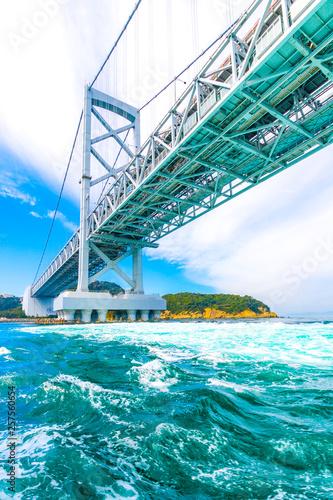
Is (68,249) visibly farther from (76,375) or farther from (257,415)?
(257,415)

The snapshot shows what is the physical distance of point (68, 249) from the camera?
148 feet

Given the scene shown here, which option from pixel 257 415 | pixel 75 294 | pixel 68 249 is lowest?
pixel 257 415

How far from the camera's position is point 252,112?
46.5 feet

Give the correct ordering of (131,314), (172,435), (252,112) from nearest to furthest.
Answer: (172,435) < (252,112) < (131,314)

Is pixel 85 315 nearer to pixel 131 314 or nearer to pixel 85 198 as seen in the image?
pixel 131 314

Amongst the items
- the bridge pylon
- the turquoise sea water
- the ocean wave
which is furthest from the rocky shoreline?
the turquoise sea water

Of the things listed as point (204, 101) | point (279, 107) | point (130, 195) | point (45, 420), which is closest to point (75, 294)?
point (130, 195)

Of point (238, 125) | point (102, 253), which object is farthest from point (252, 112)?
point (102, 253)

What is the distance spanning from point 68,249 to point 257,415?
4578cm

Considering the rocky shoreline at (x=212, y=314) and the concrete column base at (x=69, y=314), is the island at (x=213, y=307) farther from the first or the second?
the concrete column base at (x=69, y=314)

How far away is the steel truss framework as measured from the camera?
1028 cm

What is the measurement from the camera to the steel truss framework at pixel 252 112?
10.3 metres

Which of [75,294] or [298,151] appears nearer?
[298,151]

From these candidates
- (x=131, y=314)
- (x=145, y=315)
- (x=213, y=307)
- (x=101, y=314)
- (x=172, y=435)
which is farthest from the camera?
(x=213, y=307)
